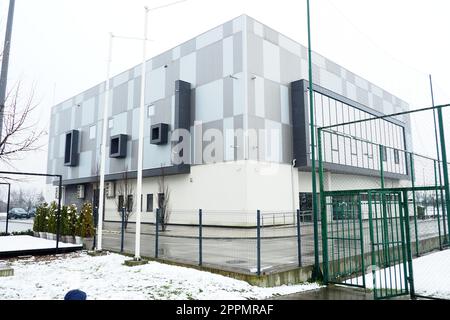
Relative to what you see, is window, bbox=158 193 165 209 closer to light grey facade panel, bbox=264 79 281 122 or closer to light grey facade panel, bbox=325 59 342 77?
light grey facade panel, bbox=264 79 281 122

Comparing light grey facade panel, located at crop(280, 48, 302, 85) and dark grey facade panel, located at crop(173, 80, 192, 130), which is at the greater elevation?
light grey facade panel, located at crop(280, 48, 302, 85)

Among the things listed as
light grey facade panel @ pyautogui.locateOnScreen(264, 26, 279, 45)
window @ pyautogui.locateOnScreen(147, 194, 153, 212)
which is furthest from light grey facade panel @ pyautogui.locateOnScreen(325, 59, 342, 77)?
window @ pyautogui.locateOnScreen(147, 194, 153, 212)

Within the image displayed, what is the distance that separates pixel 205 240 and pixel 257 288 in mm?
9815

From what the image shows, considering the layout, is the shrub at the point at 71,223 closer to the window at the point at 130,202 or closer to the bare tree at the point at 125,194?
the bare tree at the point at 125,194

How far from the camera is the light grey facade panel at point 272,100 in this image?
23641mm

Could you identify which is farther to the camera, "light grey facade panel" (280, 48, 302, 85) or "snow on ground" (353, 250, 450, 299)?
"light grey facade panel" (280, 48, 302, 85)

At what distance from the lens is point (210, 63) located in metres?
24.9

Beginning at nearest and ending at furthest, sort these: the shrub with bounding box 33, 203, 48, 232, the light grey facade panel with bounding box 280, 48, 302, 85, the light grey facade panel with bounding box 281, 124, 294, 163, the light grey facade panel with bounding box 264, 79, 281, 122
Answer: the shrub with bounding box 33, 203, 48, 232
the light grey facade panel with bounding box 264, 79, 281, 122
the light grey facade panel with bounding box 281, 124, 294, 163
the light grey facade panel with bounding box 280, 48, 302, 85

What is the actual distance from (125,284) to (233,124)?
53.5ft

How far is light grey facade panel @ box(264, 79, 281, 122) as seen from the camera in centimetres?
2364

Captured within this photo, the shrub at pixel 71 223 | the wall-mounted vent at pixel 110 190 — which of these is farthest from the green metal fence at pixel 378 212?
the wall-mounted vent at pixel 110 190

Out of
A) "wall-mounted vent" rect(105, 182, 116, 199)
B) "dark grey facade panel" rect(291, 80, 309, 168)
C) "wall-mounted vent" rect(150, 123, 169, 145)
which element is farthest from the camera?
"wall-mounted vent" rect(105, 182, 116, 199)

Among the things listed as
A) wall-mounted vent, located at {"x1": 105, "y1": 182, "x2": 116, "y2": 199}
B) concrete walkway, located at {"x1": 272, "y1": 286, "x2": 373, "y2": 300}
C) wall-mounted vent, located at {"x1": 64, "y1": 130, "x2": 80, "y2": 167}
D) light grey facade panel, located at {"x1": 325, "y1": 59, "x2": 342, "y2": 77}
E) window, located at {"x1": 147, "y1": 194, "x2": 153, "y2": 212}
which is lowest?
concrete walkway, located at {"x1": 272, "y1": 286, "x2": 373, "y2": 300}

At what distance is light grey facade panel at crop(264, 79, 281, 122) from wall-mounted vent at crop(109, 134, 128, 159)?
13710 mm
